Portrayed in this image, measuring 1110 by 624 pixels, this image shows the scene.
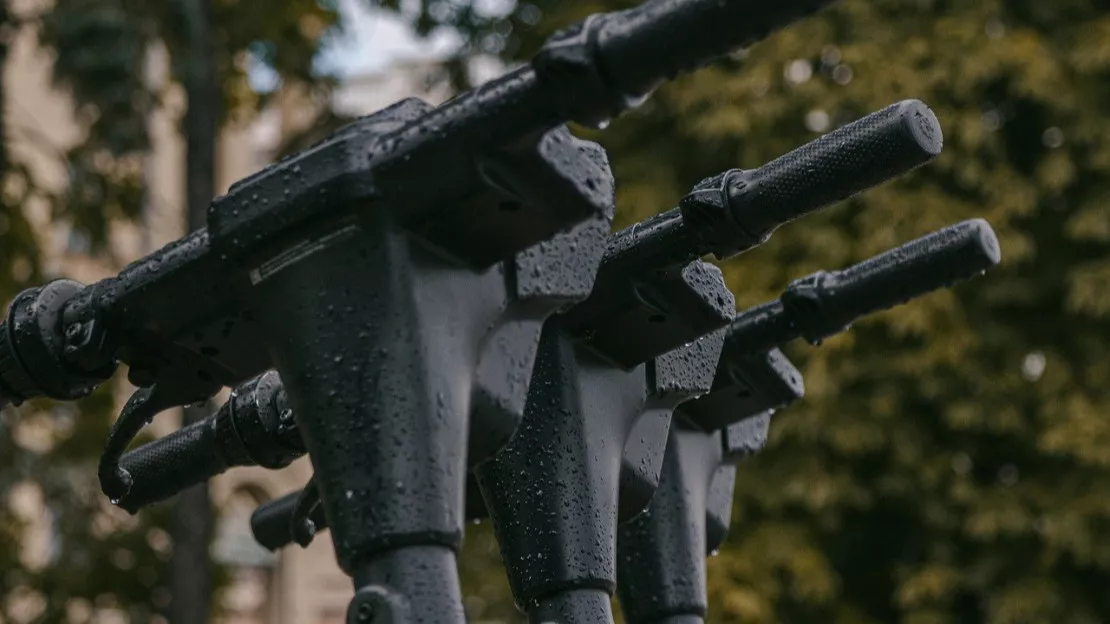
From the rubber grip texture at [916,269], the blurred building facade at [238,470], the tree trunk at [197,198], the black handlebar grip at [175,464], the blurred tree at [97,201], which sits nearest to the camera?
the rubber grip texture at [916,269]

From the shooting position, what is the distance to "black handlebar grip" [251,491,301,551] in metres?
4.73

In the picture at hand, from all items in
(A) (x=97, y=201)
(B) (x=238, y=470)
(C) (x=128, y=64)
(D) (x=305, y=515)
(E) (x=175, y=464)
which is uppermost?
(B) (x=238, y=470)

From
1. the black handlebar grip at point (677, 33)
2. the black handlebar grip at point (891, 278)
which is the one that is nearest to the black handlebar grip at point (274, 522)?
the black handlebar grip at point (891, 278)

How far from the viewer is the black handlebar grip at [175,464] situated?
4.17 metres

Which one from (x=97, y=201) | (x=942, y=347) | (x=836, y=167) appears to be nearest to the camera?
(x=836, y=167)

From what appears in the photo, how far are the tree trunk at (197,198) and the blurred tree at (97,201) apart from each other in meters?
0.03

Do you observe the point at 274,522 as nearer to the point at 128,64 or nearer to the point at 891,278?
the point at 891,278

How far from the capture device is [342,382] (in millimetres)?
2965

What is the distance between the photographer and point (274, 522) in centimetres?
475

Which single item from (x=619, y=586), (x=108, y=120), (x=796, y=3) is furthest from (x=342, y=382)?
(x=108, y=120)

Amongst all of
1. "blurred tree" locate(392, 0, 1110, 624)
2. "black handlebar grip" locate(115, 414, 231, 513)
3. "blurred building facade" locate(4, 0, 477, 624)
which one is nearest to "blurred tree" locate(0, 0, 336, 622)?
"blurred tree" locate(392, 0, 1110, 624)

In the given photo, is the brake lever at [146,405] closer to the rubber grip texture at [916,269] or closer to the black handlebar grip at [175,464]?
the black handlebar grip at [175,464]

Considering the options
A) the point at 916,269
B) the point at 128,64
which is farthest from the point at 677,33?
the point at 128,64

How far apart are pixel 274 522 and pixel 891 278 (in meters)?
1.58
